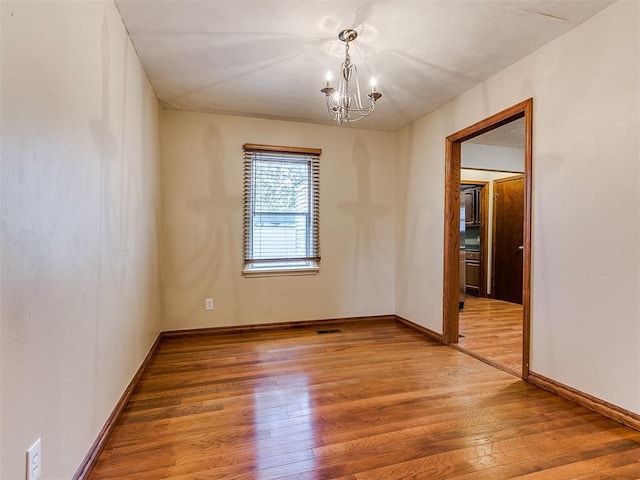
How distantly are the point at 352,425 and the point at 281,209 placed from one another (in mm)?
2485

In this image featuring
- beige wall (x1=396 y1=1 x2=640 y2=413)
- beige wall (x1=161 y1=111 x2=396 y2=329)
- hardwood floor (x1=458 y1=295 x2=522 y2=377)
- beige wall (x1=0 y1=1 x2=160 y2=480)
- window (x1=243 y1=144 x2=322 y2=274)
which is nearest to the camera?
beige wall (x1=0 y1=1 x2=160 y2=480)

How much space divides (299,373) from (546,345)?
5.91 feet

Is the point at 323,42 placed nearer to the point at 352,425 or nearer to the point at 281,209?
the point at 281,209

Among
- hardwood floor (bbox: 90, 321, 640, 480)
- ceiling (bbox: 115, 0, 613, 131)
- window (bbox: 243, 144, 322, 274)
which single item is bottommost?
hardwood floor (bbox: 90, 321, 640, 480)

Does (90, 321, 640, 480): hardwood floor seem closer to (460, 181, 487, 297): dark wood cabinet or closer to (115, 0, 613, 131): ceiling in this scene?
(115, 0, 613, 131): ceiling

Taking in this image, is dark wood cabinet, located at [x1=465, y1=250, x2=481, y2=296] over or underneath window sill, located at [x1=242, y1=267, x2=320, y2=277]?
underneath

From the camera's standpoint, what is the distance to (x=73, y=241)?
4.51ft

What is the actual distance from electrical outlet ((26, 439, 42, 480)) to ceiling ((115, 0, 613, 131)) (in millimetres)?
2190

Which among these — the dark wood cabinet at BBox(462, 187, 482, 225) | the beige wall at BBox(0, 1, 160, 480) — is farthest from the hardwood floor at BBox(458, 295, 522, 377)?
the beige wall at BBox(0, 1, 160, 480)

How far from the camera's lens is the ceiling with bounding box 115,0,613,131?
192 cm

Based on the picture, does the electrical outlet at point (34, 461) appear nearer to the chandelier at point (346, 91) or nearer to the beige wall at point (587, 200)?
the chandelier at point (346, 91)

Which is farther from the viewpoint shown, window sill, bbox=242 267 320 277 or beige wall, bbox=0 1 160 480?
window sill, bbox=242 267 320 277

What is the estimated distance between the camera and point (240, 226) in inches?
144

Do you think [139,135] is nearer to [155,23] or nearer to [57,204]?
[155,23]
